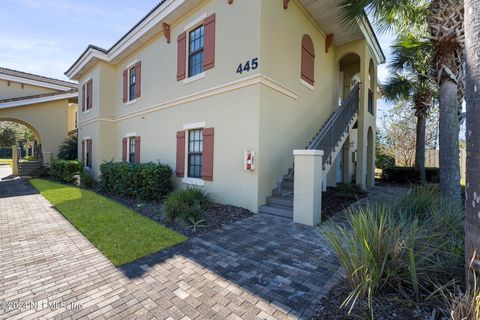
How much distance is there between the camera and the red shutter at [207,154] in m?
7.49

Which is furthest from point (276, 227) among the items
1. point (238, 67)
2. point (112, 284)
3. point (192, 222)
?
point (238, 67)

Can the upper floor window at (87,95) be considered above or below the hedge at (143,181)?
above

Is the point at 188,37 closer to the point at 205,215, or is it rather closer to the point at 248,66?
the point at 248,66

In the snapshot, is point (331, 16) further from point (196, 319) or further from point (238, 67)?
point (196, 319)

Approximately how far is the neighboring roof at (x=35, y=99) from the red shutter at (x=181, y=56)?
12629 millimetres

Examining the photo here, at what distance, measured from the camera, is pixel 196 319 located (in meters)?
2.49

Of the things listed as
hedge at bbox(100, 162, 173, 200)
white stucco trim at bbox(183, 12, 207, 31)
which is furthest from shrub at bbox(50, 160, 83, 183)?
white stucco trim at bbox(183, 12, 207, 31)

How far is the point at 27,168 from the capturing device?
15.6m

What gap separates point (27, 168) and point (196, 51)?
14915mm

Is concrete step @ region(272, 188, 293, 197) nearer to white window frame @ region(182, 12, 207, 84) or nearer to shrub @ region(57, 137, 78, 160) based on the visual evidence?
white window frame @ region(182, 12, 207, 84)

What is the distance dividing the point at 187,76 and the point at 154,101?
2414 millimetres

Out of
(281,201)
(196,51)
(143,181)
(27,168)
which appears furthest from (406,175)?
(27,168)

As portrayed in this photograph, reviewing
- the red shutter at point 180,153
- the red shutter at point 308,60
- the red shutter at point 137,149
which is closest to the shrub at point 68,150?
the red shutter at point 137,149

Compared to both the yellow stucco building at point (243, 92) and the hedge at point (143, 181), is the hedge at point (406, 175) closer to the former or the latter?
the yellow stucco building at point (243, 92)
